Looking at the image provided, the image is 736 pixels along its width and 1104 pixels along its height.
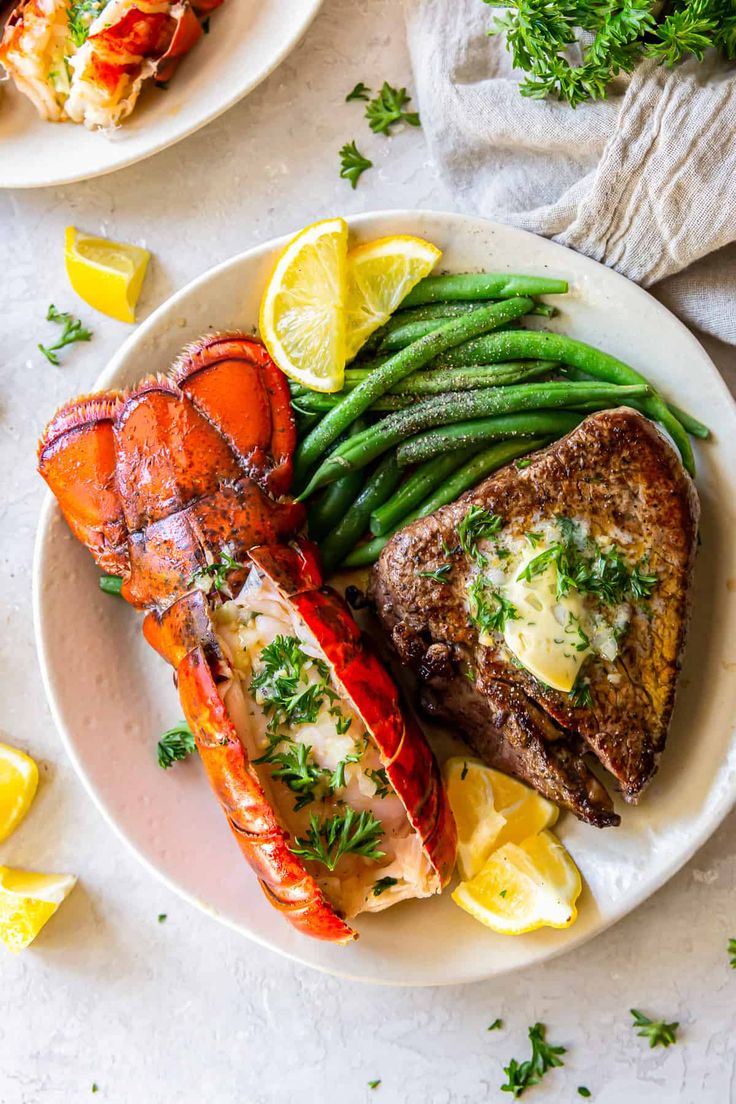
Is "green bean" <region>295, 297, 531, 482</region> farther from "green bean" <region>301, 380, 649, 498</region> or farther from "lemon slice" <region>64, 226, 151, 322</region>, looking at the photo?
"lemon slice" <region>64, 226, 151, 322</region>

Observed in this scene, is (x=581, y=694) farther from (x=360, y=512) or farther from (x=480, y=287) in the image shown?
(x=480, y=287)

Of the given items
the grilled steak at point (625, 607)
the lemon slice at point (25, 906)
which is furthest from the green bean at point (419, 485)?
the lemon slice at point (25, 906)

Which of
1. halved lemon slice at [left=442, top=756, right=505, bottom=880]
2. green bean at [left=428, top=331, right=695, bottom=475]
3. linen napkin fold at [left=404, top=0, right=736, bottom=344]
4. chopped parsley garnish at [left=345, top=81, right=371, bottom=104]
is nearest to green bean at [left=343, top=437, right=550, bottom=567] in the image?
green bean at [left=428, top=331, right=695, bottom=475]

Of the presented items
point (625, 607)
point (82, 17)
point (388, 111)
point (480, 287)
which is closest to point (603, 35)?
point (480, 287)

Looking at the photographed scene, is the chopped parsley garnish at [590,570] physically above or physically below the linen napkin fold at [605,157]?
below

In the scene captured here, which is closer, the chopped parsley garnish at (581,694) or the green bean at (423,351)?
the chopped parsley garnish at (581,694)

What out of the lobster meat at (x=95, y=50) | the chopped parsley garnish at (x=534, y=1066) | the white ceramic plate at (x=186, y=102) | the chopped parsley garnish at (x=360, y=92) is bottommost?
the chopped parsley garnish at (x=534, y=1066)

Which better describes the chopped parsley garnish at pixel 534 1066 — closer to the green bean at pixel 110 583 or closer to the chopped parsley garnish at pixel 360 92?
the green bean at pixel 110 583
